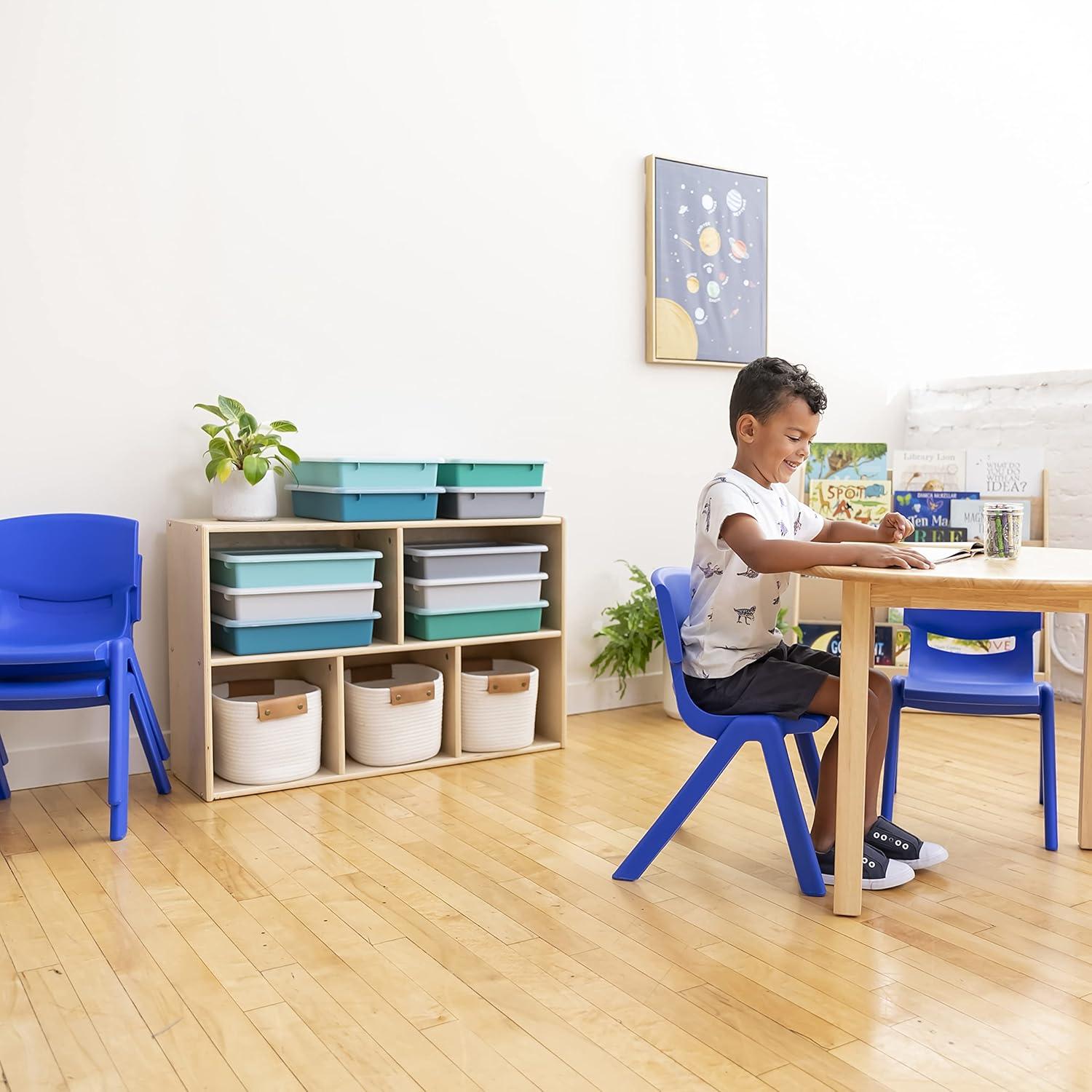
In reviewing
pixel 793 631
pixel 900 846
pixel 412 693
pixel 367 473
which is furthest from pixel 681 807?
pixel 793 631

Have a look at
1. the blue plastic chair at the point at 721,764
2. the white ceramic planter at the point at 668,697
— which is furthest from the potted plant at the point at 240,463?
the white ceramic planter at the point at 668,697

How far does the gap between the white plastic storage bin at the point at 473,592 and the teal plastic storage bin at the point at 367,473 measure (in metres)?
0.28

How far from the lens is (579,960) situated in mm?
1947

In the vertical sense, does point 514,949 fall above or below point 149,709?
below

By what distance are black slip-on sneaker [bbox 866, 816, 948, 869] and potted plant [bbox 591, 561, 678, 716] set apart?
134 cm

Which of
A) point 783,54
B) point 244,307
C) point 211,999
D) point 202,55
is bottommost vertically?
point 211,999

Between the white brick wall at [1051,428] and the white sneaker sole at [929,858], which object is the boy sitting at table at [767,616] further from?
the white brick wall at [1051,428]

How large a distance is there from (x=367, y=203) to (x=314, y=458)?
0.81 m

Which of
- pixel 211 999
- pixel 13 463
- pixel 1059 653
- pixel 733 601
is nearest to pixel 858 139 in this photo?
pixel 1059 653

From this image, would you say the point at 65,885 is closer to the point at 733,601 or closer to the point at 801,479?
the point at 733,601

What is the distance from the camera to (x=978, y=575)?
192cm

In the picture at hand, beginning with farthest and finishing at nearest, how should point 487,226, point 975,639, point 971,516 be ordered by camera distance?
point 971,516
point 487,226
point 975,639

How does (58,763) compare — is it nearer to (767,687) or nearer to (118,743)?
(118,743)

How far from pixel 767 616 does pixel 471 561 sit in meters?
1.14
